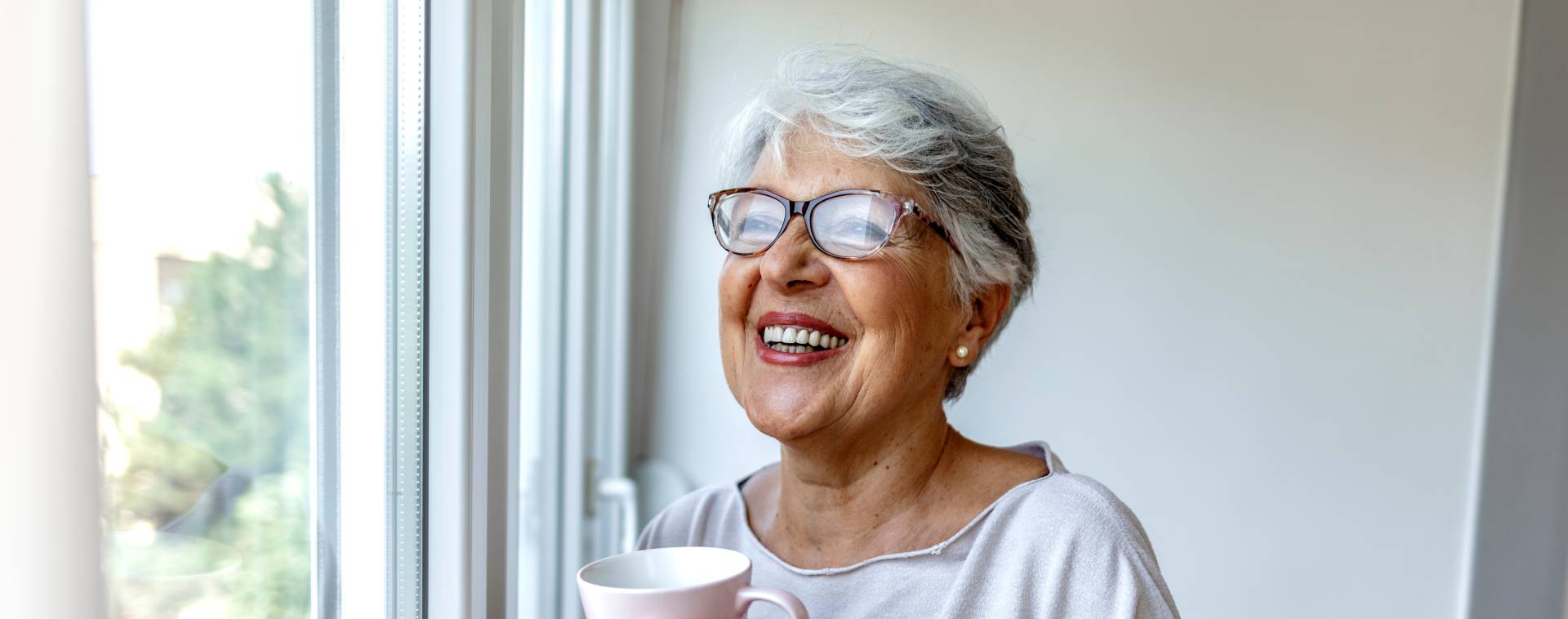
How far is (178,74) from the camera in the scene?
2.32ft

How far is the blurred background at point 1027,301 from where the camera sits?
0.91 meters

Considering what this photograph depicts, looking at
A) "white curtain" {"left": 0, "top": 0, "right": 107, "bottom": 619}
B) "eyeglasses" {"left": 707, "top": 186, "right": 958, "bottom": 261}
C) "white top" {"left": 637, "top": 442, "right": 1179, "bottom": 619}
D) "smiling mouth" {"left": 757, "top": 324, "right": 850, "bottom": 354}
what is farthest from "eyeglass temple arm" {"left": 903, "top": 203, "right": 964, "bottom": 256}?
"white curtain" {"left": 0, "top": 0, "right": 107, "bottom": 619}

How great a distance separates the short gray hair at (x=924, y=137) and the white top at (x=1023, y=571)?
24cm

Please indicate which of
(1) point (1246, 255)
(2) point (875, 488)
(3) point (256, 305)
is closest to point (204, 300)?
(3) point (256, 305)

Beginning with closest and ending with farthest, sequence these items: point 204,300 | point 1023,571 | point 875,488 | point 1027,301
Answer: point 204,300 → point 1023,571 → point 875,488 → point 1027,301

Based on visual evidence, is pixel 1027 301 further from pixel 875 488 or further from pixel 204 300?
pixel 204 300

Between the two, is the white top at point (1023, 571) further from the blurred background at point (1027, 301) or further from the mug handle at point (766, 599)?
the blurred background at point (1027, 301)

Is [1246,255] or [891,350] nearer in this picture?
[891,350]

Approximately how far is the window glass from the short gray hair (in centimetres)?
48

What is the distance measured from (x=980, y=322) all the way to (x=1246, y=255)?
65 cm

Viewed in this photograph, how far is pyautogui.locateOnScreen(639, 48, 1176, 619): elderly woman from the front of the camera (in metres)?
1.01

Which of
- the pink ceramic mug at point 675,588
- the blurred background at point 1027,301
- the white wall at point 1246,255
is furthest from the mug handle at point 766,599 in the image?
the white wall at point 1246,255

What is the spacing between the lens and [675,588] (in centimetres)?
76

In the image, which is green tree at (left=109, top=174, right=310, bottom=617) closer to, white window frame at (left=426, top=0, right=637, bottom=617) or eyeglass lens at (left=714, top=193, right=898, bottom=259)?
white window frame at (left=426, top=0, right=637, bottom=617)
